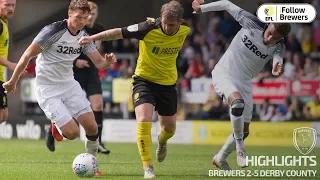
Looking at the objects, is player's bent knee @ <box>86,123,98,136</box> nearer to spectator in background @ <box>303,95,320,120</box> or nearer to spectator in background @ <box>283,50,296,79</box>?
spectator in background @ <box>303,95,320,120</box>

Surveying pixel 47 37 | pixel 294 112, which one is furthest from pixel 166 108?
pixel 294 112

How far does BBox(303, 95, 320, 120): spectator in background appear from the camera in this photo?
787 inches

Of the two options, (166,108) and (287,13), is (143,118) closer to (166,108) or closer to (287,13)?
(166,108)

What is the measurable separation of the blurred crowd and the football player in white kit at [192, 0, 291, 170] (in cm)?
Answer: 737

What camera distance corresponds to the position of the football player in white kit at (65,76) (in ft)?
35.4

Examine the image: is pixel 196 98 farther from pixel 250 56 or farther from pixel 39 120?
pixel 250 56

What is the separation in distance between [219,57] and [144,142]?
11816mm

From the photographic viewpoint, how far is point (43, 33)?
10641mm

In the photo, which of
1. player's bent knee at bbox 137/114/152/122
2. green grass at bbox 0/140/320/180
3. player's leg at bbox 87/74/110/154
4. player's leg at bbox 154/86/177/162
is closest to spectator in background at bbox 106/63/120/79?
green grass at bbox 0/140/320/180

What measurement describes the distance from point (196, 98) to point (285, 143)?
9.32 ft

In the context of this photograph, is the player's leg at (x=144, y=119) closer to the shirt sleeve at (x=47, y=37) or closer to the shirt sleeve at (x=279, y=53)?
the shirt sleeve at (x=47, y=37)

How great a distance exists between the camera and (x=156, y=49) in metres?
11.2

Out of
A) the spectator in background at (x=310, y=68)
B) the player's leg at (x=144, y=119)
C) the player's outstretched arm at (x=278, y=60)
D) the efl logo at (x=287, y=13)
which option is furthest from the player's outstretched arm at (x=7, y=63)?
the spectator in background at (x=310, y=68)

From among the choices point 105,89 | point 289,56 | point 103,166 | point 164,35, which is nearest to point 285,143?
point 289,56
